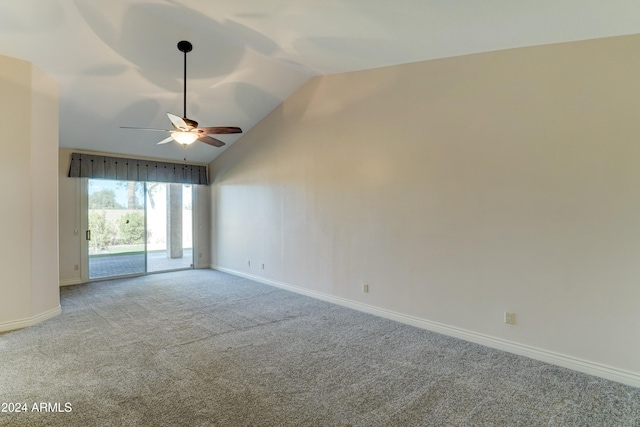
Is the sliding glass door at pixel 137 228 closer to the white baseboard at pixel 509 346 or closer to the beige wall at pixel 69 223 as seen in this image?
the beige wall at pixel 69 223

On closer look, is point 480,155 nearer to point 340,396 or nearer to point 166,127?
point 340,396

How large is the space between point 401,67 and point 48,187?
16.3 ft

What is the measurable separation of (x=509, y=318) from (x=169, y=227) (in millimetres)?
7459

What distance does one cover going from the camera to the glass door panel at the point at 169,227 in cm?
754

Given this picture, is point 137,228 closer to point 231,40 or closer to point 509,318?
point 231,40

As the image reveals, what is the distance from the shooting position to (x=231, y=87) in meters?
5.27

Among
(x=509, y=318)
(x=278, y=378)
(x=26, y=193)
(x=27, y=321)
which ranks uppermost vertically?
(x=26, y=193)

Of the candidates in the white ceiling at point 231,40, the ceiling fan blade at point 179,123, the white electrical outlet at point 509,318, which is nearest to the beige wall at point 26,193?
the white ceiling at point 231,40

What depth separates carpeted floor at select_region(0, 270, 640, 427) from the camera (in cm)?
227

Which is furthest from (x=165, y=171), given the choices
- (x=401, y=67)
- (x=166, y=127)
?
(x=401, y=67)

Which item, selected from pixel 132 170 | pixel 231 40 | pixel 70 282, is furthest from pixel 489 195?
pixel 70 282

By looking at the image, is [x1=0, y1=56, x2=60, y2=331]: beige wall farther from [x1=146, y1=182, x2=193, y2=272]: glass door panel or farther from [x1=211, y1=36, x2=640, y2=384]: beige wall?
[x1=211, y1=36, x2=640, y2=384]: beige wall

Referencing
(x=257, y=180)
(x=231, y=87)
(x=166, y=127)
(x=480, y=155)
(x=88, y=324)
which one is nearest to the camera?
(x=480, y=155)

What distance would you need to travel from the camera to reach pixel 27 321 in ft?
13.2
